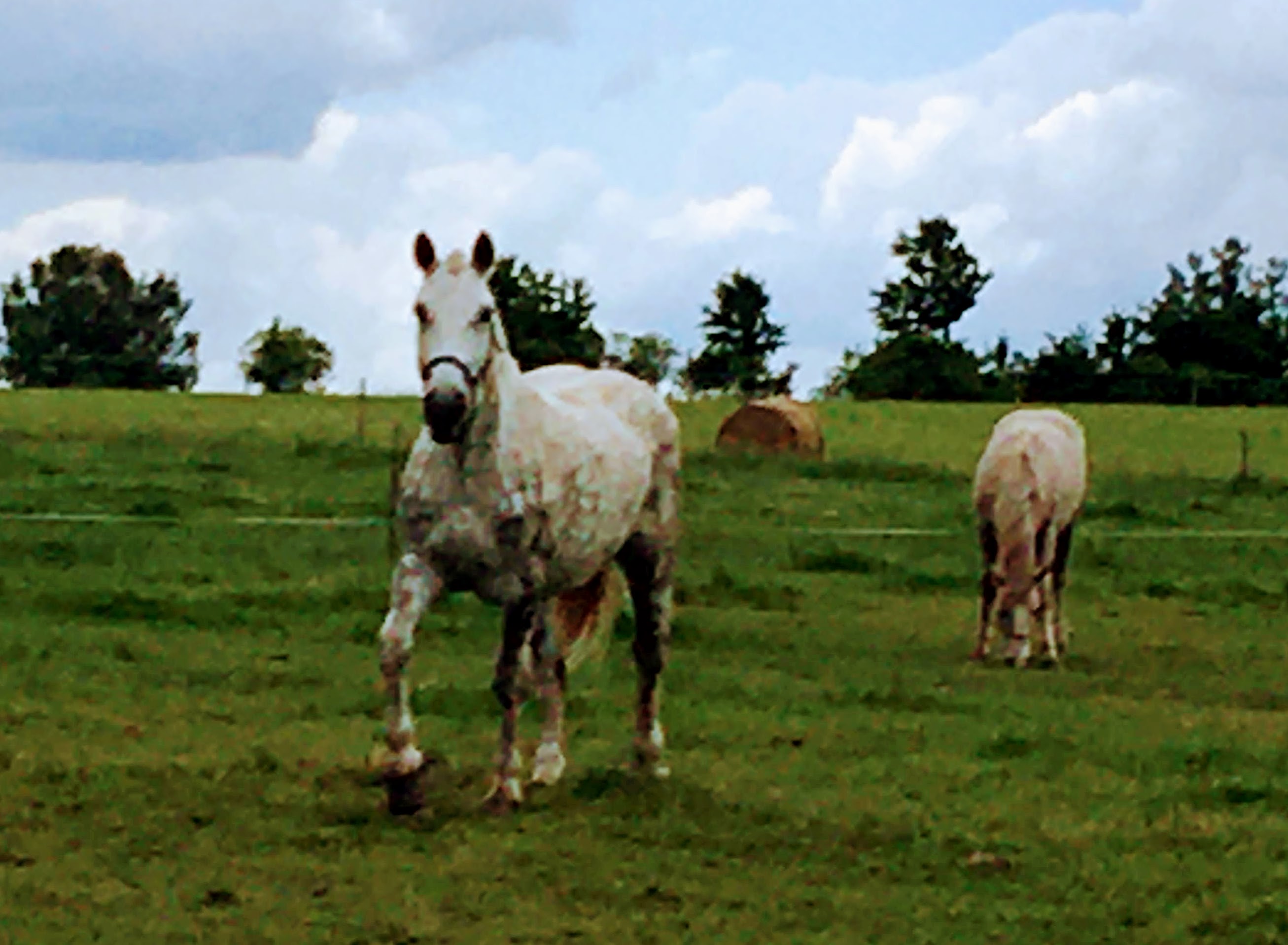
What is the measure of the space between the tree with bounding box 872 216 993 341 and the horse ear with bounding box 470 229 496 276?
7013 cm

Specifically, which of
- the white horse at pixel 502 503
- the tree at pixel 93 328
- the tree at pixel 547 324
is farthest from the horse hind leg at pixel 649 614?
the tree at pixel 93 328

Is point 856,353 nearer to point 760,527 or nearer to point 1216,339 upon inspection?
point 1216,339

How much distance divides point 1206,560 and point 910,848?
43.8 ft

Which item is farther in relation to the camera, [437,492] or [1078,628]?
[1078,628]

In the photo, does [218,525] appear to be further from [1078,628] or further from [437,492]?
[437,492]

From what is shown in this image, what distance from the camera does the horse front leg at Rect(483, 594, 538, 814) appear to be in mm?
7059

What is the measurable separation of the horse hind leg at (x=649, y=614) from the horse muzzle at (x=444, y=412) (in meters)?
1.76

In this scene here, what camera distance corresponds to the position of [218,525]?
18094 millimetres

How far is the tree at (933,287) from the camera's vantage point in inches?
3007

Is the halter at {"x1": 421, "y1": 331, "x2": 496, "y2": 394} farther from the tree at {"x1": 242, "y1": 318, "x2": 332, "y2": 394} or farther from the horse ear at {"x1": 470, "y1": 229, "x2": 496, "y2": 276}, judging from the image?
the tree at {"x1": 242, "y1": 318, "x2": 332, "y2": 394}

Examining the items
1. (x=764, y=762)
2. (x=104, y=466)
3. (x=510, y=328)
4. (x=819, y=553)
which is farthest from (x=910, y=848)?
(x=510, y=328)

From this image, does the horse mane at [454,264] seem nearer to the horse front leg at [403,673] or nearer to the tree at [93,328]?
the horse front leg at [403,673]

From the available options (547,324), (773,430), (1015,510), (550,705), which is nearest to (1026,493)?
(1015,510)

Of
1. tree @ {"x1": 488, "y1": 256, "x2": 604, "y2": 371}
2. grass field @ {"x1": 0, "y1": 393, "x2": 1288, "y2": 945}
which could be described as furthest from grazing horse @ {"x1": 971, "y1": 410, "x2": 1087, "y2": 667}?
tree @ {"x1": 488, "y1": 256, "x2": 604, "y2": 371}
